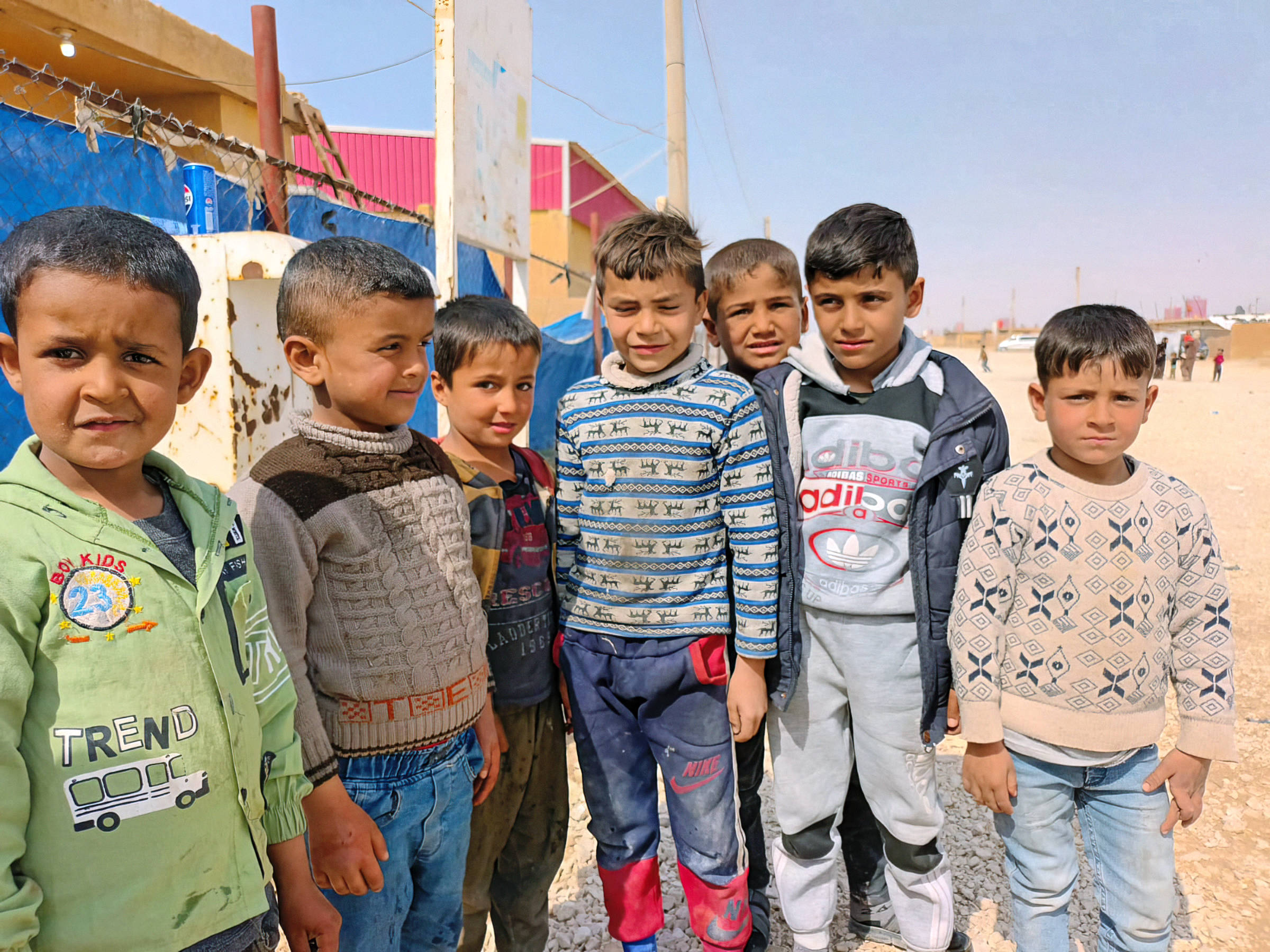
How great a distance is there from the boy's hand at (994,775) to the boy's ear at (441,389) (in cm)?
146

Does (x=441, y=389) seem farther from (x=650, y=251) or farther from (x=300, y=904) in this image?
(x=300, y=904)

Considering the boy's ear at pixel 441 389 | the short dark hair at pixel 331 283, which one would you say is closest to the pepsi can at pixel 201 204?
the boy's ear at pixel 441 389

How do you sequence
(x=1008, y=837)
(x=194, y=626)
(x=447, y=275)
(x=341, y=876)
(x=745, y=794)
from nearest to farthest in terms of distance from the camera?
(x=194, y=626) → (x=341, y=876) → (x=1008, y=837) → (x=745, y=794) → (x=447, y=275)

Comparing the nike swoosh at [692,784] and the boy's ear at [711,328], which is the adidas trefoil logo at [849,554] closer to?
the nike swoosh at [692,784]

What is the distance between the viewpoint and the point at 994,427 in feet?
5.93

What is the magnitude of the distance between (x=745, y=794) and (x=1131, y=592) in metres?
1.11

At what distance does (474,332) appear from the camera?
1818 mm

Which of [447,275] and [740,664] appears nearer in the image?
[740,664]

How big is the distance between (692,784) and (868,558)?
68 cm

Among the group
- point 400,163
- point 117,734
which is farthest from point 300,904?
point 400,163

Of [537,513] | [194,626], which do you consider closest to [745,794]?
[537,513]

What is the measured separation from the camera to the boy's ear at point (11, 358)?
0.93 m

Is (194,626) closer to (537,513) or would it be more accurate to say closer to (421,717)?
(421,717)

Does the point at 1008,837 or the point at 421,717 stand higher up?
the point at 421,717
